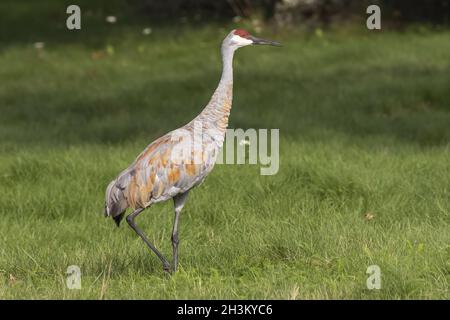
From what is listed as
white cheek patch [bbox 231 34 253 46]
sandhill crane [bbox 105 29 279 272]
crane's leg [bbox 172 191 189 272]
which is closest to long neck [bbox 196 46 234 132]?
sandhill crane [bbox 105 29 279 272]

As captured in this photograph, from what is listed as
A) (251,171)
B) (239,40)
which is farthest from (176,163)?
(251,171)

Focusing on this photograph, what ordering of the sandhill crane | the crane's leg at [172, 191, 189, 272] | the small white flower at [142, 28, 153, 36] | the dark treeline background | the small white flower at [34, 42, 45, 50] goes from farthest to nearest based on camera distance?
the small white flower at [142, 28, 153, 36], the dark treeline background, the small white flower at [34, 42, 45, 50], the crane's leg at [172, 191, 189, 272], the sandhill crane

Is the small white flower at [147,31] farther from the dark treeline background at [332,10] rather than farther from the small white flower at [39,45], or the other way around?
the small white flower at [39,45]

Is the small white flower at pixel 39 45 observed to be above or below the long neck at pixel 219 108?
below

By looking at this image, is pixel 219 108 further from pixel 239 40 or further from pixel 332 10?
pixel 332 10

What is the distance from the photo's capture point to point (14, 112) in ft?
43.6

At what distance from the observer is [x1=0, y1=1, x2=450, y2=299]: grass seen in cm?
645

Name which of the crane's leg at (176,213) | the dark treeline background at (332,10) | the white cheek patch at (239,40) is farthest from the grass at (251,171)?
the white cheek patch at (239,40)

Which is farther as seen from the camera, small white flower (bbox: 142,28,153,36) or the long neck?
small white flower (bbox: 142,28,153,36)

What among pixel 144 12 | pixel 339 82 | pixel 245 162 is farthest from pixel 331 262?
pixel 144 12

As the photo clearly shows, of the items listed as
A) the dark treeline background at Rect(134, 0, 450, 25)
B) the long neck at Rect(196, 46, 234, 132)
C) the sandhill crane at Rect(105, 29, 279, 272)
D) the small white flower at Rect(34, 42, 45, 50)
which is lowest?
the small white flower at Rect(34, 42, 45, 50)

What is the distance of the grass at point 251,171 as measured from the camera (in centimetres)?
645

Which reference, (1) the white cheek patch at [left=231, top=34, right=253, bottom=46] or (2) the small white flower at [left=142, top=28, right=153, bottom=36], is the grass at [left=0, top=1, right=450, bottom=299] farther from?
(1) the white cheek patch at [left=231, top=34, right=253, bottom=46]

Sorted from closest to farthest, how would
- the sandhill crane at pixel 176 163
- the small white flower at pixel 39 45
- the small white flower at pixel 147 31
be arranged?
1. the sandhill crane at pixel 176 163
2. the small white flower at pixel 39 45
3. the small white flower at pixel 147 31
